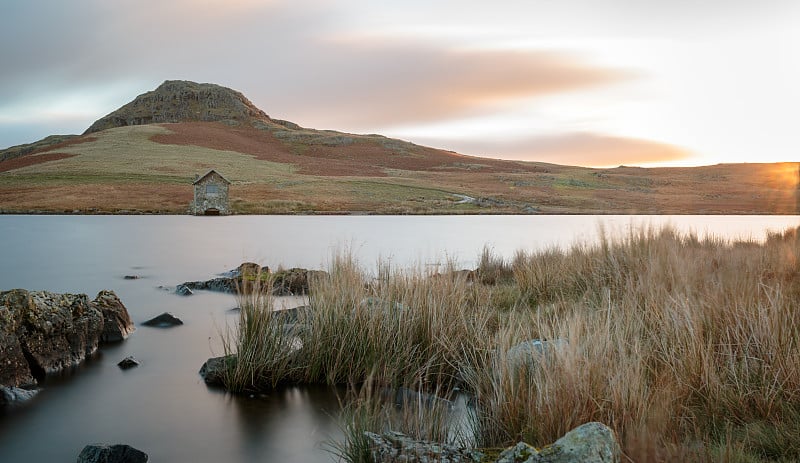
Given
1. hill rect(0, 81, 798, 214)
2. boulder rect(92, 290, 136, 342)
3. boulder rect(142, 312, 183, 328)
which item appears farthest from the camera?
hill rect(0, 81, 798, 214)

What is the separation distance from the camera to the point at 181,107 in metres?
138

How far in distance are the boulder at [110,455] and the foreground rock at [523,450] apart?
2.33m

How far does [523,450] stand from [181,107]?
147349 mm

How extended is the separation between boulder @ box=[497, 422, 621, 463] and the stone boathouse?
46.9 meters

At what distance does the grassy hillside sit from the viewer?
5219cm

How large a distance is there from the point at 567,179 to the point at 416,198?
33.5 meters

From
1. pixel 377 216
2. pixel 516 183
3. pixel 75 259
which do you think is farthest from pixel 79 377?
pixel 516 183

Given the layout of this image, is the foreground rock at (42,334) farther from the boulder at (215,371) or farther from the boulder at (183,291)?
the boulder at (183,291)

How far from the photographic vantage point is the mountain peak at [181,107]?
13250cm

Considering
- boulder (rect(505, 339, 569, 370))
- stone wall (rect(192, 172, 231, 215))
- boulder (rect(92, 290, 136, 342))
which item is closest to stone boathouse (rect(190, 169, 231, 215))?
stone wall (rect(192, 172, 231, 215))

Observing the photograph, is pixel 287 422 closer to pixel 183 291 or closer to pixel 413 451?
pixel 413 451

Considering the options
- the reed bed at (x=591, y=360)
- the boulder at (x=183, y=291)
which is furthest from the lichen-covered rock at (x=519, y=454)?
the boulder at (x=183, y=291)

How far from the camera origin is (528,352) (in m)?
5.40

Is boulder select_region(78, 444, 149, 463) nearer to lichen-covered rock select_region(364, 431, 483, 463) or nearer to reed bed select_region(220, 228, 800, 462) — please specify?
reed bed select_region(220, 228, 800, 462)
